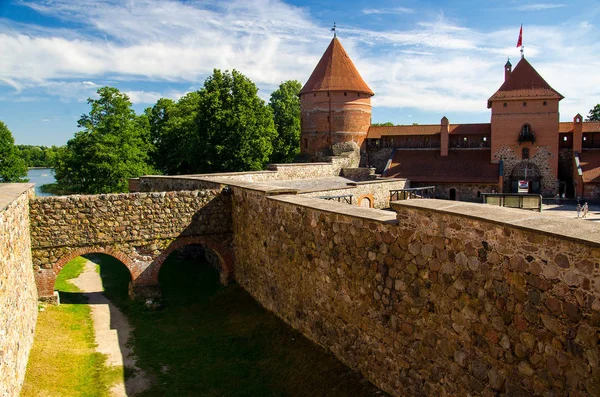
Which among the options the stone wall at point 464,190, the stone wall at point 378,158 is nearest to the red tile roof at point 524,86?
the stone wall at point 464,190

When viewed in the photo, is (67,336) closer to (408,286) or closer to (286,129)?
(408,286)

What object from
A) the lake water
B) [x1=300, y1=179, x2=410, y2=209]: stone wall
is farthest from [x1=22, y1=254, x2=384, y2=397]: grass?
the lake water

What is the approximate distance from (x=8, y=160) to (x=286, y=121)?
23.5 meters

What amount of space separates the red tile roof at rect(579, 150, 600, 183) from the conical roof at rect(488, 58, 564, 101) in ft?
13.8

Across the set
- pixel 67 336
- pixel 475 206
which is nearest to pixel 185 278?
pixel 67 336

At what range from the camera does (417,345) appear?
6273 mm

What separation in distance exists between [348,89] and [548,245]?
32.2 m

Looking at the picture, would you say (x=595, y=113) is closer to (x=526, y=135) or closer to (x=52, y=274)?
(x=526, y=135)

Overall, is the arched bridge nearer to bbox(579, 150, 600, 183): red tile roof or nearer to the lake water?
bbox(579, 150, 600, 183): red tile roof

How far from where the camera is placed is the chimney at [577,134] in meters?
30.1

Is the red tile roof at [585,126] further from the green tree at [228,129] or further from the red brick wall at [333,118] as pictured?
the green tree at [228,129]

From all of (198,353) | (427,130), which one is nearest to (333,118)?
(427,130)

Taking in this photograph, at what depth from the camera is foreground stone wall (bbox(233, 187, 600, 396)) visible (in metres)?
4.40

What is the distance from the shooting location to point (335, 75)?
1415 inches
